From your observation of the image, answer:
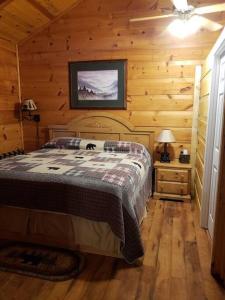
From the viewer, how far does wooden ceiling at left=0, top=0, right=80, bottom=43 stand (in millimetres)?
3371

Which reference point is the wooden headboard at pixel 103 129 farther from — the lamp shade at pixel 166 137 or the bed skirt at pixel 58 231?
the bed skirt at pixel 58 231

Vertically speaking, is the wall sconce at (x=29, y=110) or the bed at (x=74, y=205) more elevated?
the wall sconce at (x=29, y=110)

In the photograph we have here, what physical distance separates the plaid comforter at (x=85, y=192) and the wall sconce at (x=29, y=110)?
1690 mm

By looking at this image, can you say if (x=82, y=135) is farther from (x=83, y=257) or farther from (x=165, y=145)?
(x=83, y=257)

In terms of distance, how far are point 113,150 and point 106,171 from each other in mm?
1244

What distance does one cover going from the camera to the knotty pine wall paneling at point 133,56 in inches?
142

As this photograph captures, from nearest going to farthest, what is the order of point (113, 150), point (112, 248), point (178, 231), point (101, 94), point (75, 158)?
point (112, 248) < point (178, 231) < point (75, 158) < point (113, 150) < point (101, 94)

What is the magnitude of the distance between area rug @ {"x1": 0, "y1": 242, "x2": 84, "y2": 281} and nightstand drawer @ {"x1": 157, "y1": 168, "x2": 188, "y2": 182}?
177 centimetres

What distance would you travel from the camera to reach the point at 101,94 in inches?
156

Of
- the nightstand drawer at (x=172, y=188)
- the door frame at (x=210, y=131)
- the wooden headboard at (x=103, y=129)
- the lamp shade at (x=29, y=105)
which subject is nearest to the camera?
the door frame at (x=210, y=131)

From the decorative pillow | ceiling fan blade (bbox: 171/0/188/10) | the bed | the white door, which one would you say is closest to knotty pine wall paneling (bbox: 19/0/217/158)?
the decorative pillow

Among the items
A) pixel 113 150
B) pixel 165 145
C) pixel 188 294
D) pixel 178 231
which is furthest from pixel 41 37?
pixel 188 294

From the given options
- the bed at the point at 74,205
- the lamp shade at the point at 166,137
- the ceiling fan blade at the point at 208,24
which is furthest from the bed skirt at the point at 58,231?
the ceiling fan blade at the point at 208,24

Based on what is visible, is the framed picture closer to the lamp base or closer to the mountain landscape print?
the mountain landscape print
